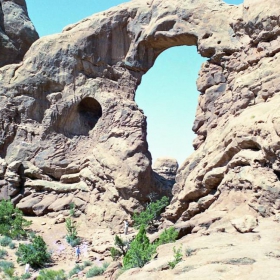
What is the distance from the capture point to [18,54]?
30984mm

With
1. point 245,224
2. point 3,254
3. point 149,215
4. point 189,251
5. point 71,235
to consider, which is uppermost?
point 149,215

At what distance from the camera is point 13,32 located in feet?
102

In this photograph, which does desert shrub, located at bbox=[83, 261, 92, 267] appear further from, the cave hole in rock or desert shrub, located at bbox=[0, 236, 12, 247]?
the cave hole in rock

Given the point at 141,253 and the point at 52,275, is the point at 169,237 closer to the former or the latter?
the point at 141,253

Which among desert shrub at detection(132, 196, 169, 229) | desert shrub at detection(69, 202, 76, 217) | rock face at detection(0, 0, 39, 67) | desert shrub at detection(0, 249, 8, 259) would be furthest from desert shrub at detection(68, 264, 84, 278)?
rock face at detection(0, 0, 39, 67)

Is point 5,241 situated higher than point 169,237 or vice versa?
point 5,241

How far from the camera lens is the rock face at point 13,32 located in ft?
99.6

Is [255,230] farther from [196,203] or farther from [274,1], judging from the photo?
[274,1]

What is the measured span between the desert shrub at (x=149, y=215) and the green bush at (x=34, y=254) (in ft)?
14.6

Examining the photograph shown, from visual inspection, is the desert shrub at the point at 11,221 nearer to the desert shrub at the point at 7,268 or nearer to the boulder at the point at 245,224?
the desert shrub at the point at 7,268

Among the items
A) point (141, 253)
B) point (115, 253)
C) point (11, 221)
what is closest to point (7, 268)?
point (115, 253)

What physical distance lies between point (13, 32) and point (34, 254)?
18871 mm

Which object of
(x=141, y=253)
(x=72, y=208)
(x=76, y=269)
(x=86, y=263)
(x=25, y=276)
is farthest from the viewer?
(x=72, y=208)

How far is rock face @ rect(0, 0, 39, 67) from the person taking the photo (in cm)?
3034
